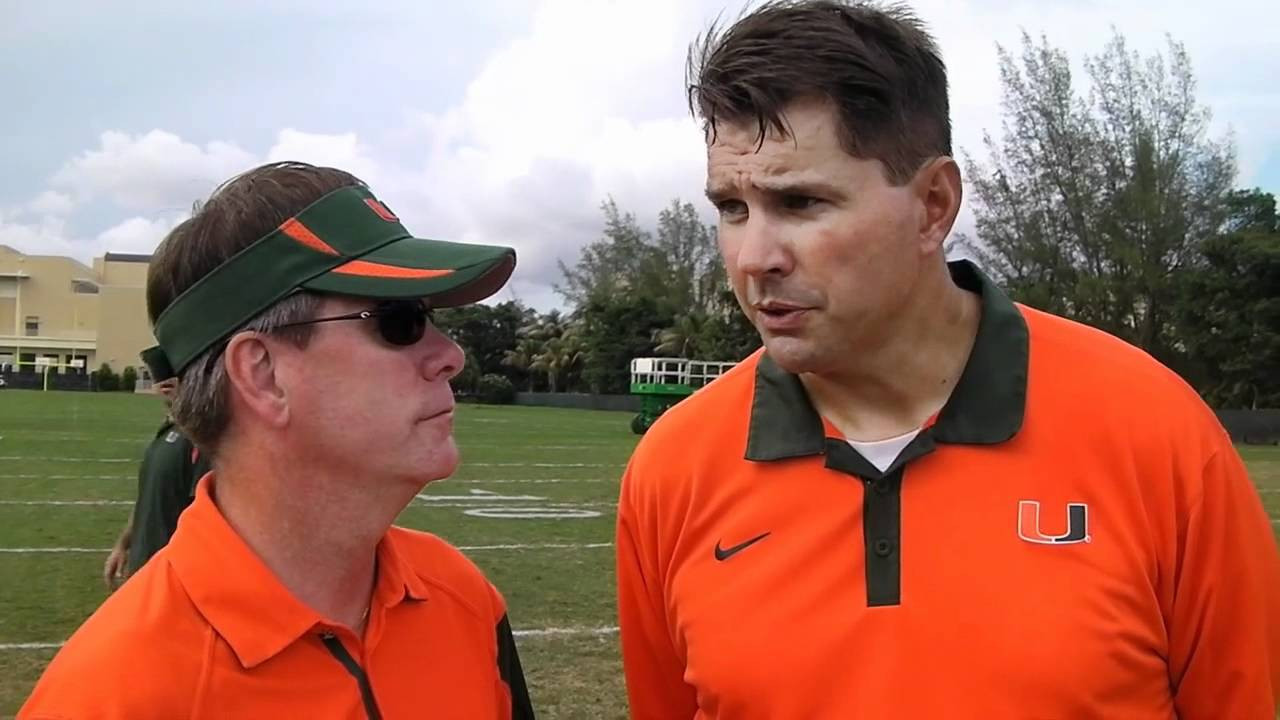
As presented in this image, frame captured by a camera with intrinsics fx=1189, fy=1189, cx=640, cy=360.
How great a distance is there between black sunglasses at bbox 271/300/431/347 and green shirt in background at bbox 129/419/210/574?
117 inches

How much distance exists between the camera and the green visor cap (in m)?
1.91

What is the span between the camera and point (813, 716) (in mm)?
1931

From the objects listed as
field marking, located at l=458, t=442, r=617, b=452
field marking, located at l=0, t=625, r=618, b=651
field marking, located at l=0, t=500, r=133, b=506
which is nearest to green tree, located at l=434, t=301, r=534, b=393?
field marking, located at l=458, t=442, r=617, b=452

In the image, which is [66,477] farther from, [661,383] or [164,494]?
[661,383]

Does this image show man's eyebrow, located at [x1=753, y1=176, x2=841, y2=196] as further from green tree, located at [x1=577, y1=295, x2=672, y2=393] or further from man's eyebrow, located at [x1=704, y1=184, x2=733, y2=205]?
green tree, located at [x1=577, y1=295, x2=672, y2=393]

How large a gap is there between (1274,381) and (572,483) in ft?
90.9

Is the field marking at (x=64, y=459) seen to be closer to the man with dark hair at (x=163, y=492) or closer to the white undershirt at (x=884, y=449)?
the man with dark hair at (x=163, y=492)

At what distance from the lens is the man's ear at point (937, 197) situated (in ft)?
6.75

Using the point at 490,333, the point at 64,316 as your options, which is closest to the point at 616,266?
the point at 490,333

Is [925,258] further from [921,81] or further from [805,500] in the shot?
[805,500]

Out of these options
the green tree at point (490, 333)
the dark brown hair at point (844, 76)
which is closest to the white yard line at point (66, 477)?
the dark brown hair at point (844, 76)

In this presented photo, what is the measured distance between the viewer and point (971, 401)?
2.07m

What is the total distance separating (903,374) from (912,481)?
0.21 m

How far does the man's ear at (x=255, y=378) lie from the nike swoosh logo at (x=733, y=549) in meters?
0.79
